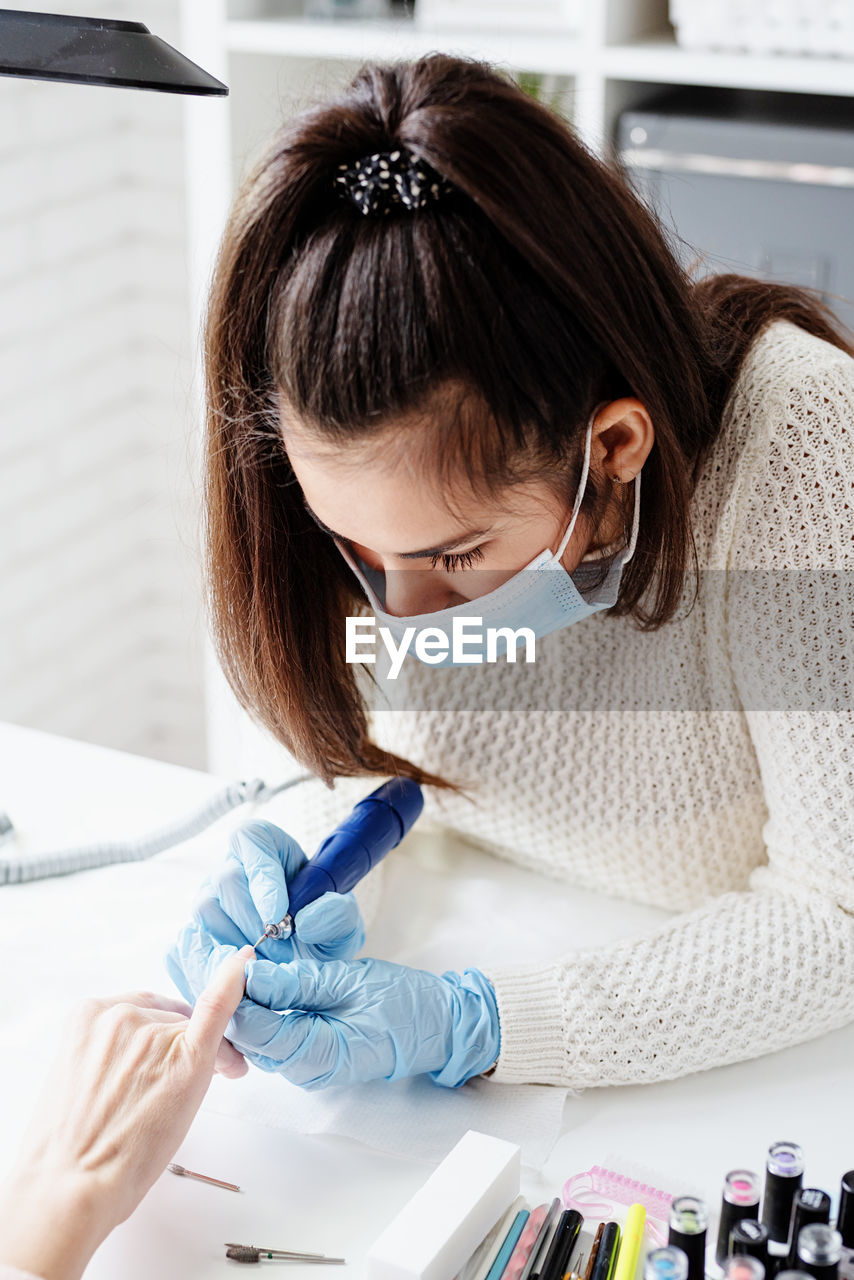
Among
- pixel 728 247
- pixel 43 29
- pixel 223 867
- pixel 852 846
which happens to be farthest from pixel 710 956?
pixel 728 247

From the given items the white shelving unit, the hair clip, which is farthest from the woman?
the white shelving unit

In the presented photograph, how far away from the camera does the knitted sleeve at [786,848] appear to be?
94cm

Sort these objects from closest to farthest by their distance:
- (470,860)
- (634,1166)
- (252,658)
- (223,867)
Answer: (634,1166) → (223,867) → (252,658) → (470,860)

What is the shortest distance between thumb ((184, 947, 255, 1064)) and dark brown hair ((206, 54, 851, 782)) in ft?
1.19

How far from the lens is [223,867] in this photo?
38.8 inches

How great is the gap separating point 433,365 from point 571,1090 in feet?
1.69

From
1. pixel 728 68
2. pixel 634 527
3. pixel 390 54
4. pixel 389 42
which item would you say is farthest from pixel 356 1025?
pixel 389 42

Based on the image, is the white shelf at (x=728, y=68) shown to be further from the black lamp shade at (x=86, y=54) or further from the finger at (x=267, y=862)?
the finger at (x=267, y=862)

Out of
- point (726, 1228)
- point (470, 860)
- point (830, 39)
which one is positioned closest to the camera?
point (726, 1228)

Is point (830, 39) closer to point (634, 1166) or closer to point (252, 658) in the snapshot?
point (252, 658)

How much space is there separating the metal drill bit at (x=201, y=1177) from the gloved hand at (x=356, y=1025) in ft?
0.28

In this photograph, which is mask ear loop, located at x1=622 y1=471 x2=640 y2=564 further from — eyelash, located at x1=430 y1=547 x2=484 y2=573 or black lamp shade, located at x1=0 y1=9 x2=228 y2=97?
black lamp shade, located at x1=0 y1=9 x2=228 y2=97

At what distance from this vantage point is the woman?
0.82 m

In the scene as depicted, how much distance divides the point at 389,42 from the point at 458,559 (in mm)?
1102
